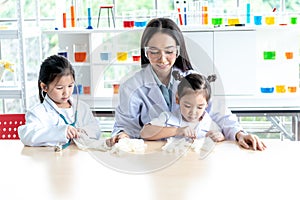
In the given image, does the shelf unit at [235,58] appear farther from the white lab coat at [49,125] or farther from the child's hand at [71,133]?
the child's hand at [71,133]

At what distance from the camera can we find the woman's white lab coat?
82.2 inches

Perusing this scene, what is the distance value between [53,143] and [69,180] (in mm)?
442

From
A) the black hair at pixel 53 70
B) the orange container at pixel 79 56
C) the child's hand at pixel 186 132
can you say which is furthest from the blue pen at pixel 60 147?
the orange container at pixel 79 56

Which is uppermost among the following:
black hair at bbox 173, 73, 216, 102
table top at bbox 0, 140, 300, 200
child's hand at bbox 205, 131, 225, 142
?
black hair at bbox 173, 73, 216, 102

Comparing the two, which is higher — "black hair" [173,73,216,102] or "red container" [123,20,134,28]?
"red container" [123,20,134,28]

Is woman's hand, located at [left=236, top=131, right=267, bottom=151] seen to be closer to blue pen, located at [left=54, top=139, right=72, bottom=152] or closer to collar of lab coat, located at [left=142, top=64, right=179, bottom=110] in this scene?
collar of lab coat, located at [left=142, top=64, right=179, bottom=110]

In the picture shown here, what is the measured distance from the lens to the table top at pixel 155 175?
1477 millimetres

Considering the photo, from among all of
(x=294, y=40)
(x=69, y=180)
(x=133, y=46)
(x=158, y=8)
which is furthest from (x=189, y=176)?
(x=158, y=8)

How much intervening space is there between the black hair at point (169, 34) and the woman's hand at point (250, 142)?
1.26 feet

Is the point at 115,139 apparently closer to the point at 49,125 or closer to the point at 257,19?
the point at 49,125

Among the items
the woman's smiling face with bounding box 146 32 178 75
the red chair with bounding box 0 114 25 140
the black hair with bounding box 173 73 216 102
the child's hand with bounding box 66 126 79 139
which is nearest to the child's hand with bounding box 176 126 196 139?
the black hair with bounding box 173 73 216 102

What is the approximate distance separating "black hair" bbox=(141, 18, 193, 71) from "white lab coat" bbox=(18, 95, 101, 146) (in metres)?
0.31

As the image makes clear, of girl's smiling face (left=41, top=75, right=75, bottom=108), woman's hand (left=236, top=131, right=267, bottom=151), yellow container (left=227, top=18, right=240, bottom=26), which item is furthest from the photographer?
yellow container (left=227, top=18, right=240, bottom=26)

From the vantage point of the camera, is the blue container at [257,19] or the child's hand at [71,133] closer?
the child's hand at [71,133]
